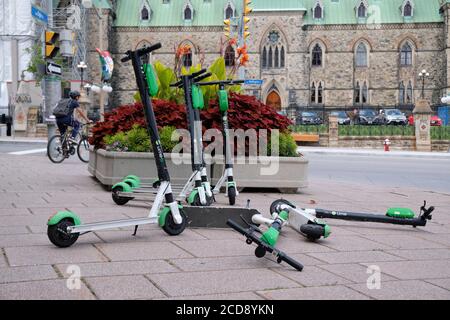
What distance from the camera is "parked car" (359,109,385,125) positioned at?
51031 millimetres

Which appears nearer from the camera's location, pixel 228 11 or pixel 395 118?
pixel 395 118

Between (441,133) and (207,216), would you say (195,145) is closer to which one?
(207,216)

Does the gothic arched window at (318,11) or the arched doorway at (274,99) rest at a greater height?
the gothic arched window at (318,11)

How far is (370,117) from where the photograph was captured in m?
52.3

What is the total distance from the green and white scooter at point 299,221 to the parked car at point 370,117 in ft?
153

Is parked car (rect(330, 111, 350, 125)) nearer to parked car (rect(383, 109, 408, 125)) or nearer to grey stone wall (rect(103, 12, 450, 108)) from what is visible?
parked car (rect(383, 109, 408, 125))

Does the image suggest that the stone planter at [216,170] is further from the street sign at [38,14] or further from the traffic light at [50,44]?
the street sign at [38,14]

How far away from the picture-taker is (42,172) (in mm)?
12133

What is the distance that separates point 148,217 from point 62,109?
Answer: 415 inches

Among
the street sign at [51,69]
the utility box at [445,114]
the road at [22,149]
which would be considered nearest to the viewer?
the street sign at [51,69]

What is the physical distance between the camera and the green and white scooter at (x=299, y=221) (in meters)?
5.12

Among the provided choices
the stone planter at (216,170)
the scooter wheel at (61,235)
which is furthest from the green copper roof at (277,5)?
the scooter wheel at (61,235)

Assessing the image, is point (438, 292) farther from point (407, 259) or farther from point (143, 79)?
point (143, 79)

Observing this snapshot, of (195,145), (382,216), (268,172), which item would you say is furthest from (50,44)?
(382,216)
